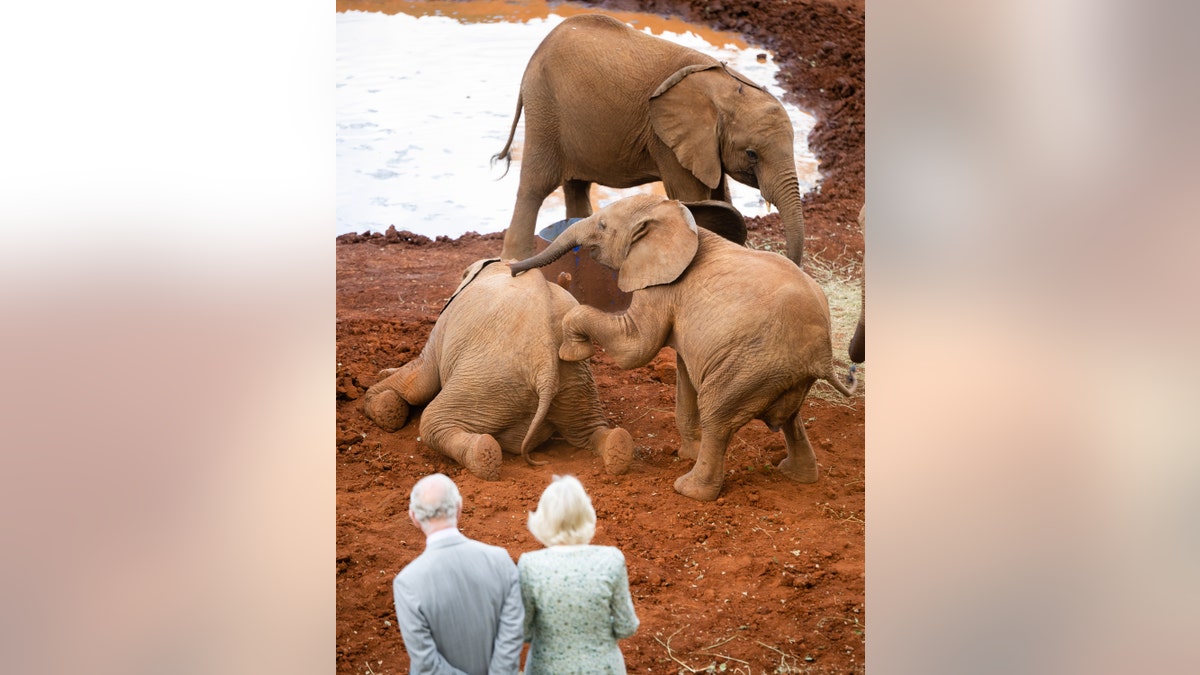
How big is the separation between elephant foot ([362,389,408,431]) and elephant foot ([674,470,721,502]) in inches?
52.7

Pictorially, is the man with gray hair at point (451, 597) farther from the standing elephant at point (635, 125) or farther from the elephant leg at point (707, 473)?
the standing elephant at point (635, 125)

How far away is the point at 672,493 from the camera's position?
4.66 metres

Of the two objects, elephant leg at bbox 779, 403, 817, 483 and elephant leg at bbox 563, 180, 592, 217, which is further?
elephant leg at bbox 563, 180, 592, 217

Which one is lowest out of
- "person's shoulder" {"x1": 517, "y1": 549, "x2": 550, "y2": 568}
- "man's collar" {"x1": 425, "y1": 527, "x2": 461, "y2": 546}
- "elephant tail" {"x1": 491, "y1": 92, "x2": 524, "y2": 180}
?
"person's shoulder" {"x1": 517, "y1": 549, "x2": 550, "y2": 568}

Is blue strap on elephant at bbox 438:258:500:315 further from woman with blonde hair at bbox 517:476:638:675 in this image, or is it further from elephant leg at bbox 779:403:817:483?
woman with blonde hair at bbox 517:476:638:675

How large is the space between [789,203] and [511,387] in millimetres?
1456

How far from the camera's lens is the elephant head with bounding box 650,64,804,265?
5.19 m

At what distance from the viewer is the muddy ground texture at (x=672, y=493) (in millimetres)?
4246

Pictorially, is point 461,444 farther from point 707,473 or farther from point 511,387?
point 707,473

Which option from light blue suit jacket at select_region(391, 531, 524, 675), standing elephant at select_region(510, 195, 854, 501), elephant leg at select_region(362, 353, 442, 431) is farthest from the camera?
elephant leg at select_region(362, 353, 442, 431)

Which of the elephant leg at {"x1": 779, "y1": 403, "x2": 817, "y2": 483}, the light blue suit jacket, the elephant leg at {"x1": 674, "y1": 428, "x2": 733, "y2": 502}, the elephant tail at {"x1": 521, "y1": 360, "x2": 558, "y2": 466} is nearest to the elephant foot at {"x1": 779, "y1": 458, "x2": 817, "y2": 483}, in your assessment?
the elephant leg at {"x1": 779, "y1": 403, "x2": 817, "y2": 483}

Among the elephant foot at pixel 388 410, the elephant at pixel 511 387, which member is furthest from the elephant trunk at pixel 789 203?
the elephant foot at pixel 388 410
